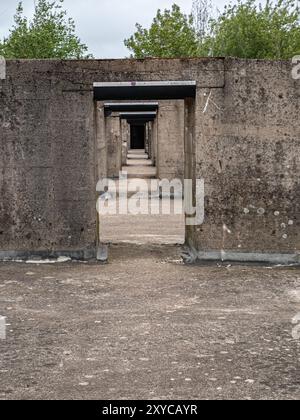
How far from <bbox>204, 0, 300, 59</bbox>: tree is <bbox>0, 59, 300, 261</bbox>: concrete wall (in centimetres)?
2131

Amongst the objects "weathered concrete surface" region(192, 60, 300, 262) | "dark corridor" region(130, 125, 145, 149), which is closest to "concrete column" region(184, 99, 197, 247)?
"weathered concrete surface" region(192, 60, 300, 262)

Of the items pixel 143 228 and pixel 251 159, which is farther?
pixel 143 228

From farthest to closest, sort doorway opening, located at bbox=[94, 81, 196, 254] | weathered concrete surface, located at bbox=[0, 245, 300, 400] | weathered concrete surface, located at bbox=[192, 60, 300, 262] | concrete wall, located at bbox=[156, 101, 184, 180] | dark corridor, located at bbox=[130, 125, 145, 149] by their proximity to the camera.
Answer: dark corridor, located at bbox=[130, 125, 145, 149] < concrete wall, located at bbox=[156, 101, 184, 180] < doorway opening, located at bbox=[94, 81, 196, 254] < weathered concrete surface, located at bbox=[192, 60, 300, 262] < weathered concrete surface, located at bbox=[0, 245, 300, 400]

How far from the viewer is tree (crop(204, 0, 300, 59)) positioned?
30031mm

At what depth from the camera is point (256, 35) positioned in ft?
98.6

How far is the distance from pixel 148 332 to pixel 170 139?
13529 millimetres

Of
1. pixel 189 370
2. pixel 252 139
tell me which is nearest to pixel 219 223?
pixel 252 139

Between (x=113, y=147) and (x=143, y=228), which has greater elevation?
(x=113, y=147)

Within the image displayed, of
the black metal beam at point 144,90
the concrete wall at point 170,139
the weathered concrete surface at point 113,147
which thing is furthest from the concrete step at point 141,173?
the black metal beam at point 144,90

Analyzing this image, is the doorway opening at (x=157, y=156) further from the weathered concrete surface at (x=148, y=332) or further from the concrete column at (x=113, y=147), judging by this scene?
the weathered concrete surface at (x=148, y=332)

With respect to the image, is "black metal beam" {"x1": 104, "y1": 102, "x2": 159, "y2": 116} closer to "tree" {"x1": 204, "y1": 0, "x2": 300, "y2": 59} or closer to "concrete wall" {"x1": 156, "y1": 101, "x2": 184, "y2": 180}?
"concrete wall" {"x1": 156, "y1": 101, "x2": 184, "y2": 180}

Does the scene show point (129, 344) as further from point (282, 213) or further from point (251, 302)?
point (282, 213)

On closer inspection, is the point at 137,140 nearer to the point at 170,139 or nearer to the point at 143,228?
the point at 170,139

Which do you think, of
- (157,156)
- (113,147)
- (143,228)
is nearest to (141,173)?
(113,147)
